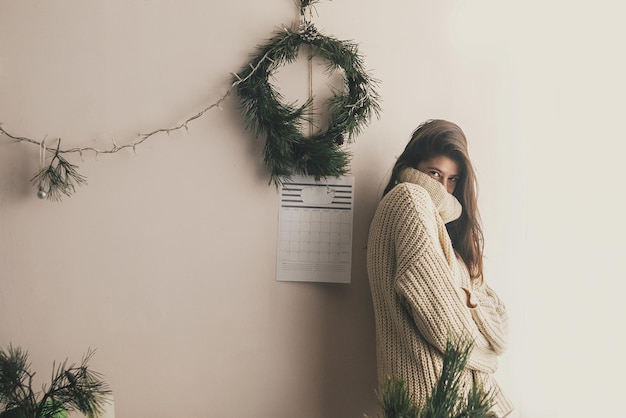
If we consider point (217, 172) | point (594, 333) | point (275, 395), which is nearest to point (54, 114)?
point (217, 172)

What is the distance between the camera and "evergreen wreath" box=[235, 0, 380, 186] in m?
1.62

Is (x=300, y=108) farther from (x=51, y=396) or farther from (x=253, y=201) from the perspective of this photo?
(x=51, y=396)

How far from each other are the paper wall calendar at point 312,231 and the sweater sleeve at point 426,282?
0.96 ft

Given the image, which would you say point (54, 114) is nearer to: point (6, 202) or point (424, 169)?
point (6, 202)

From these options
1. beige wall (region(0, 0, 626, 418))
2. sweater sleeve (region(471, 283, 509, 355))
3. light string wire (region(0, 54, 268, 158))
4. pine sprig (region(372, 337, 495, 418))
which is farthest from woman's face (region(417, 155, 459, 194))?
pine sprig (region(372, 337, 495, 418))

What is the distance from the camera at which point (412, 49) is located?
173cm

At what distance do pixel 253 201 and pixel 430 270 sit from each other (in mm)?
583

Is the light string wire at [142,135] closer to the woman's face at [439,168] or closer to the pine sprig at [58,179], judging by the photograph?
the pine sprig at [58,179]

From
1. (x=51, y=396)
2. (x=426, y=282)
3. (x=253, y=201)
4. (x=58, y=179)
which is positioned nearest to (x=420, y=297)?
(x=426, y=282)

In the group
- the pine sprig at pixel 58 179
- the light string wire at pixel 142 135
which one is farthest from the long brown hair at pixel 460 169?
the pine sprig at pixel 58 179

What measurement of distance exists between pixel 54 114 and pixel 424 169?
1088 mm

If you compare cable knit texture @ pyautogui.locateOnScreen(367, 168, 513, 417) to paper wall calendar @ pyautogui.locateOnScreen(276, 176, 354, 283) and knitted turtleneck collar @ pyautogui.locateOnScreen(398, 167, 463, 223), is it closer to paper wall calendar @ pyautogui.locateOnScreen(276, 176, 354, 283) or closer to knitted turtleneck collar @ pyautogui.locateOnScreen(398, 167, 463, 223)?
knitted turtleneck collar @ pyautogui.locateOnScreen(398, 167, 463, 223)

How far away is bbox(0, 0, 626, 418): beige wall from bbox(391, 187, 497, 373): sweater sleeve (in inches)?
11.8

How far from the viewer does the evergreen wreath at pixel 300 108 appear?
1.62 metres
